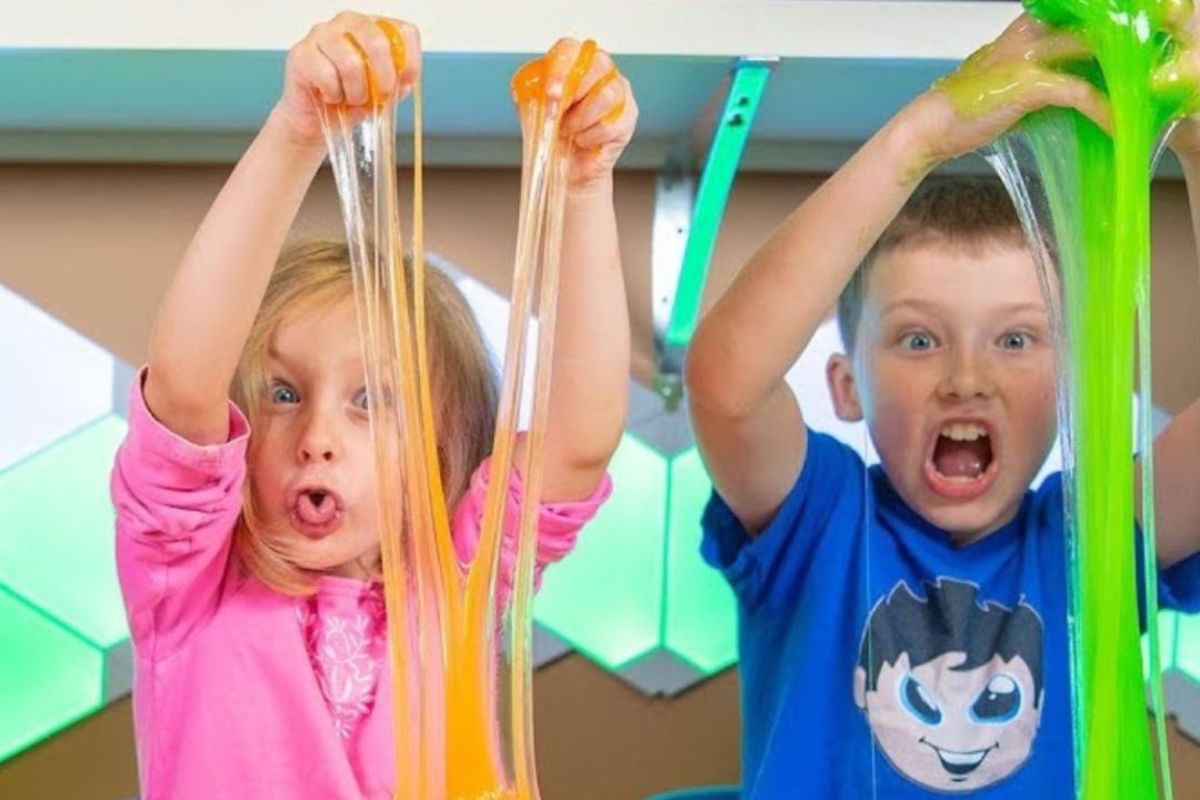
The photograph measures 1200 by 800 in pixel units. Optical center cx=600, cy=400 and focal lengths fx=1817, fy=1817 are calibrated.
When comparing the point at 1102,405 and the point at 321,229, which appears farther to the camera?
the point at 321,229

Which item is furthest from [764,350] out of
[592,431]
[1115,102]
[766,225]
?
[766,225]

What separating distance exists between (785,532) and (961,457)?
0.11 m

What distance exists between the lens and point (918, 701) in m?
0.96

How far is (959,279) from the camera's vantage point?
0.98 m

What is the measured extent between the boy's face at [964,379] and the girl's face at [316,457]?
0.30 metres

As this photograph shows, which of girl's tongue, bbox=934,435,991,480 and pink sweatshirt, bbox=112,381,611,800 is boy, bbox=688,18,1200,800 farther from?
pink sweatshirt, bbox=112,381,611,800

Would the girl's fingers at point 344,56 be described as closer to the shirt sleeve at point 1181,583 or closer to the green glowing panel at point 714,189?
the green glowing panel at point 714,189

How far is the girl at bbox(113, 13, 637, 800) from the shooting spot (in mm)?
777

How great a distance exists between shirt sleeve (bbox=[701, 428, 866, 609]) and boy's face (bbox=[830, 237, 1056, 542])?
0.03m

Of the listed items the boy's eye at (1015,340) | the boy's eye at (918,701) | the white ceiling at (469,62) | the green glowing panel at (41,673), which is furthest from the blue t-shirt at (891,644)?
the green glowing panel at (41,673)

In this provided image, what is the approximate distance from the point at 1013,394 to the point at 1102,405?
0.24 m

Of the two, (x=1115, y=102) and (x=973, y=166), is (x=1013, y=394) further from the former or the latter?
(x=1115, y=102)

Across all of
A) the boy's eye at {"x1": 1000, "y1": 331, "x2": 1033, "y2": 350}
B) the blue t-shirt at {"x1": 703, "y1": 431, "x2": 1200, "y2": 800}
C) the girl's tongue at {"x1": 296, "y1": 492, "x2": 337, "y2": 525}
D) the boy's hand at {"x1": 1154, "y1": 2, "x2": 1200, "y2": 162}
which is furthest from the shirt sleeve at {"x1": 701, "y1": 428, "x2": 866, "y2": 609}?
the boy's hand at {"x1": 1154, "y1": 2, "x2": 1200, "y2": 162}

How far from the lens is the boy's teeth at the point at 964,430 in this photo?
0.97m
